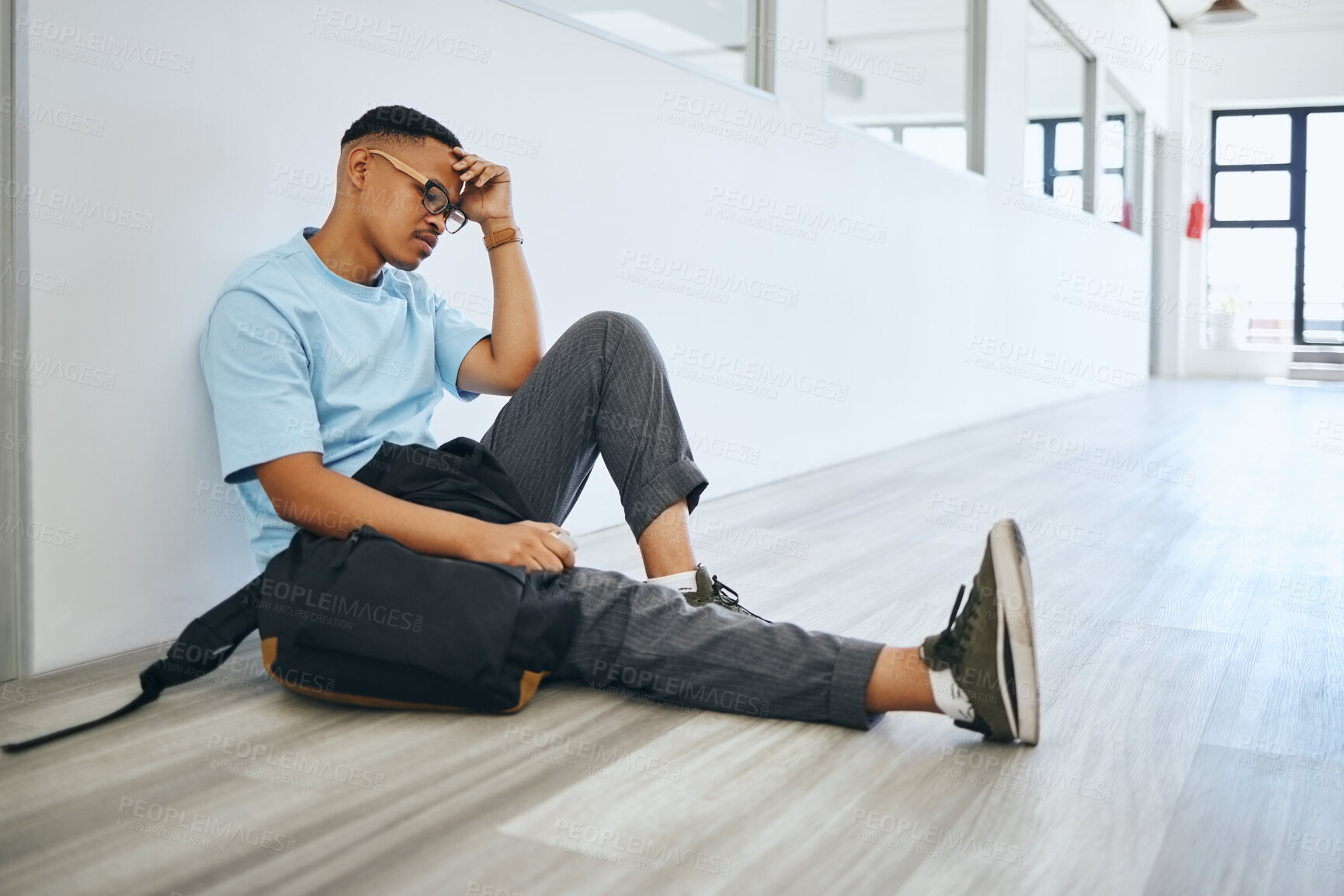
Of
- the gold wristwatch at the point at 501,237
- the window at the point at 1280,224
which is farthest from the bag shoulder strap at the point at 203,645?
the window at the point at 1280,224

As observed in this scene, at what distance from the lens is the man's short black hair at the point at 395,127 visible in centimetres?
165

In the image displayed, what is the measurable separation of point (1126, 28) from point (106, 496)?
7.77 m

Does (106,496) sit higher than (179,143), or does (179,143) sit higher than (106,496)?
(179,143)

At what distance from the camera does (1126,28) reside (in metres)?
7.80

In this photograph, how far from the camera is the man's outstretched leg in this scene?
125 centimetres

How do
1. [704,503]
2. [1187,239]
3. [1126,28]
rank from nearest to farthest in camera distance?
[704,503] → [1126,28] → [1187,239]

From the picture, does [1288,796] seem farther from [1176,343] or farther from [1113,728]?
[1176,343]

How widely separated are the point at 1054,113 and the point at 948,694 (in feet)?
18.6

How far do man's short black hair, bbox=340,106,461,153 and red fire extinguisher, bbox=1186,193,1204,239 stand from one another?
943 cm

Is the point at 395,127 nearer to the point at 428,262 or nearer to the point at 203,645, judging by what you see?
the point at 428,262

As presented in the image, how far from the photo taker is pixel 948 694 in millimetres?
1281

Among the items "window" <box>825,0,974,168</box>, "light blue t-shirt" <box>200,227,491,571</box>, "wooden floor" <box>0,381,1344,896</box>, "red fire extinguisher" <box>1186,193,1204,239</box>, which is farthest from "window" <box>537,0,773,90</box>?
"red fire extinguisher" <box>1186,193,1204,239</box>

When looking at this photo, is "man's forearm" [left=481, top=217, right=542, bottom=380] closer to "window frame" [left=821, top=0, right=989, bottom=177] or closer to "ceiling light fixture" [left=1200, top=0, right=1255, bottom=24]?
"window frame" [left=821, top=0, right=989, bottom=177]

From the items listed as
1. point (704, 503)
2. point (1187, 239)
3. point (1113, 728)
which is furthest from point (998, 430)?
point (1187, 239)
